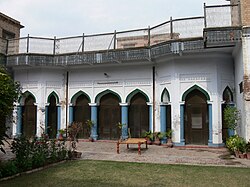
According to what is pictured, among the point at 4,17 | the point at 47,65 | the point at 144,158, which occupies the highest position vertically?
the point at 4,17

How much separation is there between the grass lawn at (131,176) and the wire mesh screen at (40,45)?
9169mm

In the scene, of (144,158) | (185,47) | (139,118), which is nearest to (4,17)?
(139,118)

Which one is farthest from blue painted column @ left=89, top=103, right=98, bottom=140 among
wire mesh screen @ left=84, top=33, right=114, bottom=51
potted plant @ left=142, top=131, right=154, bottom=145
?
wire mesh screen @ left=84, top=33, right=114, bottom=51

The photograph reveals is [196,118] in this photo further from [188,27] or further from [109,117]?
[109,117]

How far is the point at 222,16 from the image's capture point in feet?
36.6

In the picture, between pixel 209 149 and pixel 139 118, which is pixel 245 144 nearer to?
pixel 209 149

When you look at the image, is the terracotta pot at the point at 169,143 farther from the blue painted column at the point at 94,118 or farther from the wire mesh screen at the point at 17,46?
the wire mesh screen at the point at 17,46

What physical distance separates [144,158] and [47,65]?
8.86 m

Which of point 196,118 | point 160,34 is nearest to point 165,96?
point 196,118

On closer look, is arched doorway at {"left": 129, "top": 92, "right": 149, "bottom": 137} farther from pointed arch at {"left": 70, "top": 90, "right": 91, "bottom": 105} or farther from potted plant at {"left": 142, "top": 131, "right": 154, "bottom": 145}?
pointed arch at {"left": 70, "top": 90, "right": 91, "bottom": 105}

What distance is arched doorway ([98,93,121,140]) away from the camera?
51.7ft

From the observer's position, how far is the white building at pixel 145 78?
37.1 feet

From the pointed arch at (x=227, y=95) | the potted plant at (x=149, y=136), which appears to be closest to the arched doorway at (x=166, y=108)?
the potted plant at (x=149, y=136)

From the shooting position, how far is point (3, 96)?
700cm
